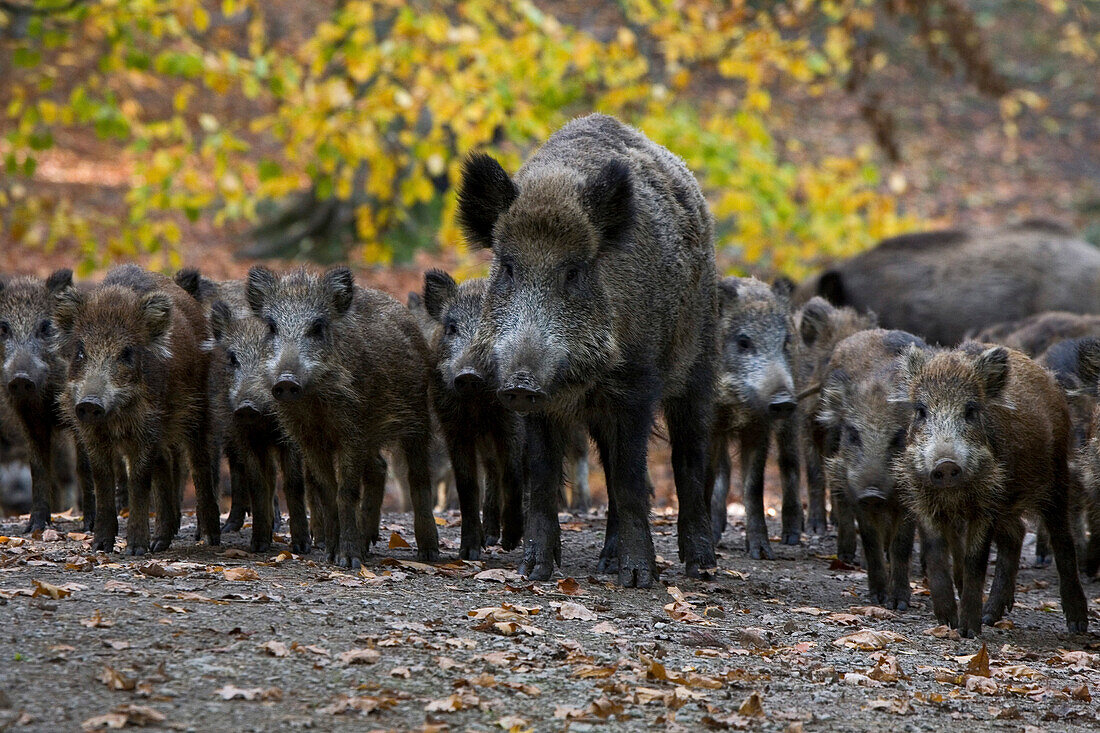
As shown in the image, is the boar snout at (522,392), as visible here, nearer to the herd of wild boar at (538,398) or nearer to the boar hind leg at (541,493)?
the herd of wild boar at (538,398)

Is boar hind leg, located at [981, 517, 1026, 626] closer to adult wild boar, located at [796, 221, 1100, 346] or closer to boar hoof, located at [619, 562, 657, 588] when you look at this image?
boar hoof, located at [619, 562, 657, 588]

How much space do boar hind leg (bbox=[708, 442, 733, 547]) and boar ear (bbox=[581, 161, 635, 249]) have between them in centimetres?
291

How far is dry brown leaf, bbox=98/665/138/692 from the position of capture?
4668 millimetres

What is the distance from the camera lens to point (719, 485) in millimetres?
10000

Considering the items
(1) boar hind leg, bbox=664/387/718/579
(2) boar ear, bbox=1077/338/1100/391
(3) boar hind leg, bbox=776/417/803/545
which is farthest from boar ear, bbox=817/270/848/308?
(1) boar hind leg, bbox=664/387/718/579

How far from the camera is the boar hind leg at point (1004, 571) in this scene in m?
7.39

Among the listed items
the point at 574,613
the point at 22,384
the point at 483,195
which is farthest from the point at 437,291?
the point at 574,613

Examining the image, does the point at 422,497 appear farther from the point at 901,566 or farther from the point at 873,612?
the point at 901,566

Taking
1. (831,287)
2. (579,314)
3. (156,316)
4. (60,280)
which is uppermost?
(831,287)

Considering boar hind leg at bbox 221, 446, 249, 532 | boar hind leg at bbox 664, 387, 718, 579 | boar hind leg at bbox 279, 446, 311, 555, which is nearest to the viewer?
boar hind leg at bbox 279, 446, 311, 555

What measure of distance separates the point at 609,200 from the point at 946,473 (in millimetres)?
2252

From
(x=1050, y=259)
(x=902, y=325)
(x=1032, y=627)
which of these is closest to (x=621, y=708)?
(x=1032, y=627)

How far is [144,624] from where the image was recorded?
543cm

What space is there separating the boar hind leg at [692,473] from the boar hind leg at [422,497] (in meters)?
1.26
